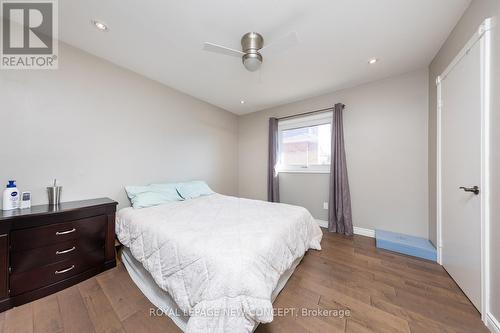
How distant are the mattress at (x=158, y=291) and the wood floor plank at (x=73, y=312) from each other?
0.38 m

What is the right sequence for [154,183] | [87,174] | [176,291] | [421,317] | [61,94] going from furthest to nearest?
[154,183]
[87,174]
[61,94]
[421,317]
[176,291]

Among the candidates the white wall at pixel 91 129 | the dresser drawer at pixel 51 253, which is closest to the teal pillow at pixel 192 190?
the white wall at pixel 91 129

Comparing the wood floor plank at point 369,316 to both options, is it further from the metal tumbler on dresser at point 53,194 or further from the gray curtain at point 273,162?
the metal tumbler on dresser at point 53,194

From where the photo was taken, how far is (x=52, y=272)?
5.16 feet

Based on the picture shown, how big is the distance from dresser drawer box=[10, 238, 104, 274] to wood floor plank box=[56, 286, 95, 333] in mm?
307

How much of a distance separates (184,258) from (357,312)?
1.41m

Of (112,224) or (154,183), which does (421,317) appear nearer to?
(112,224)

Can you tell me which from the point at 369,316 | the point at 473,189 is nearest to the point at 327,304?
the point at 369,316

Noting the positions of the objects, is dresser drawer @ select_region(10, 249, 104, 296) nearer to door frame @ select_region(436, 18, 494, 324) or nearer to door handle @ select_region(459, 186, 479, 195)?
door frame @ select_region(436, 18, 494, 324)

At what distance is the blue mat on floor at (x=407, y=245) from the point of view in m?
2.12

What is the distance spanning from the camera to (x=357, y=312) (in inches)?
53.7

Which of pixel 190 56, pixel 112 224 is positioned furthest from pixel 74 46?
pixel 112 224

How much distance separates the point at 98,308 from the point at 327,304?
1.86 m

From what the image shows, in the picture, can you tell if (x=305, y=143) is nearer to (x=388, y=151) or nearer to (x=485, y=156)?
(x=388, y=151)
